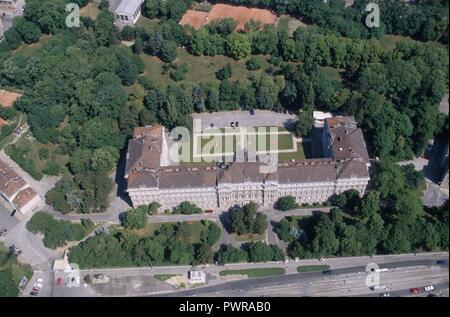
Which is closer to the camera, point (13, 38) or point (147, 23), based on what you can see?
point (13, 38)

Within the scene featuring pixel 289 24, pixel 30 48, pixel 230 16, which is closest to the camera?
pixel 30 48

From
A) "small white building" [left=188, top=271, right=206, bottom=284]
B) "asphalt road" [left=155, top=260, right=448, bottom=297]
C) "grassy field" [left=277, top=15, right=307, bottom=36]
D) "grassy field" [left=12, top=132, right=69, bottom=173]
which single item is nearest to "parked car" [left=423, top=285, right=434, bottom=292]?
"asphalt road" [left=155, top=260, right=448, bottom=297]

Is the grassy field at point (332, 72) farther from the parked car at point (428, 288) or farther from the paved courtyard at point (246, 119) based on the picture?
the parked car at point (428, 288)

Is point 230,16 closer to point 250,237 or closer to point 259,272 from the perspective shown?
point 250,237

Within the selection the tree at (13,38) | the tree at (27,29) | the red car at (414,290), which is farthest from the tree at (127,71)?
the red car at (414,290)

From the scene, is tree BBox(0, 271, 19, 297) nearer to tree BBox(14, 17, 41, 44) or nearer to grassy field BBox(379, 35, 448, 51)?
tree BBox(14, 17, 41, 44)

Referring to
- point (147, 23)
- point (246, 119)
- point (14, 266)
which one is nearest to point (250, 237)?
point (246, 119)

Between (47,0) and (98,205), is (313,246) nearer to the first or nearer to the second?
(98,205)
